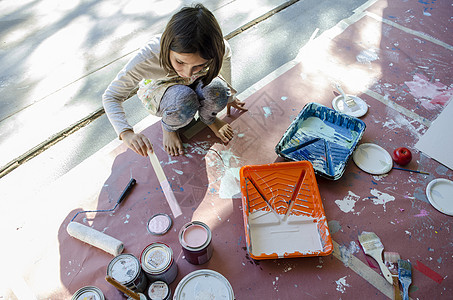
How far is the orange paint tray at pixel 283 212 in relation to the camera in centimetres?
121

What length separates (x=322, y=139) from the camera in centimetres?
157

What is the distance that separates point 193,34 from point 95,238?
915mm

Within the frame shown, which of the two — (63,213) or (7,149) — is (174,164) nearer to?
(63,213)

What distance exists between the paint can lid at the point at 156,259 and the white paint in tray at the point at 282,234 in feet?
1.14

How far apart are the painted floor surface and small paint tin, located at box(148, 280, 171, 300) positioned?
176 mm

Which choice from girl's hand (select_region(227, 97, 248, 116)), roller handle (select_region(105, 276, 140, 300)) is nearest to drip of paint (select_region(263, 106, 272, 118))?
girl's hand (select_region(227, 97, 248, 116))

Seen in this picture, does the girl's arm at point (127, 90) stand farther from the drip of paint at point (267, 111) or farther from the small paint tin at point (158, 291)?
the drip of paint at point (267, 111)

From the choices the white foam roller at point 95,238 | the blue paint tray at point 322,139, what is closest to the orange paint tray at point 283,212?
the blue paint tray at point 322,139

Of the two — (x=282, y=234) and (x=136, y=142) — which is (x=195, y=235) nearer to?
(x=282, y=234)

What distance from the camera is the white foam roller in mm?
1219

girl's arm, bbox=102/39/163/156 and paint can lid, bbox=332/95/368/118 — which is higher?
girl's arm, bbox=102/39/163/156

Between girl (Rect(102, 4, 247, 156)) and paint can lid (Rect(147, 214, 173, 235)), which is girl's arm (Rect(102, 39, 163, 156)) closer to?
girl (Rect(102, 4, 247, 156))

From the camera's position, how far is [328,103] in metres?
1.83

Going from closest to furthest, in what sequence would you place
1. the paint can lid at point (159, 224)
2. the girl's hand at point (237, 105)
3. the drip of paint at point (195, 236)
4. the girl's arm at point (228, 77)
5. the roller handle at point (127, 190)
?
the drip of paint at point (195, 236), the paint can lid at point (159, 224), the roller handle at point (127, 190), the girl's arm at point (228, 77), the girl's hand at point (237, 105)
